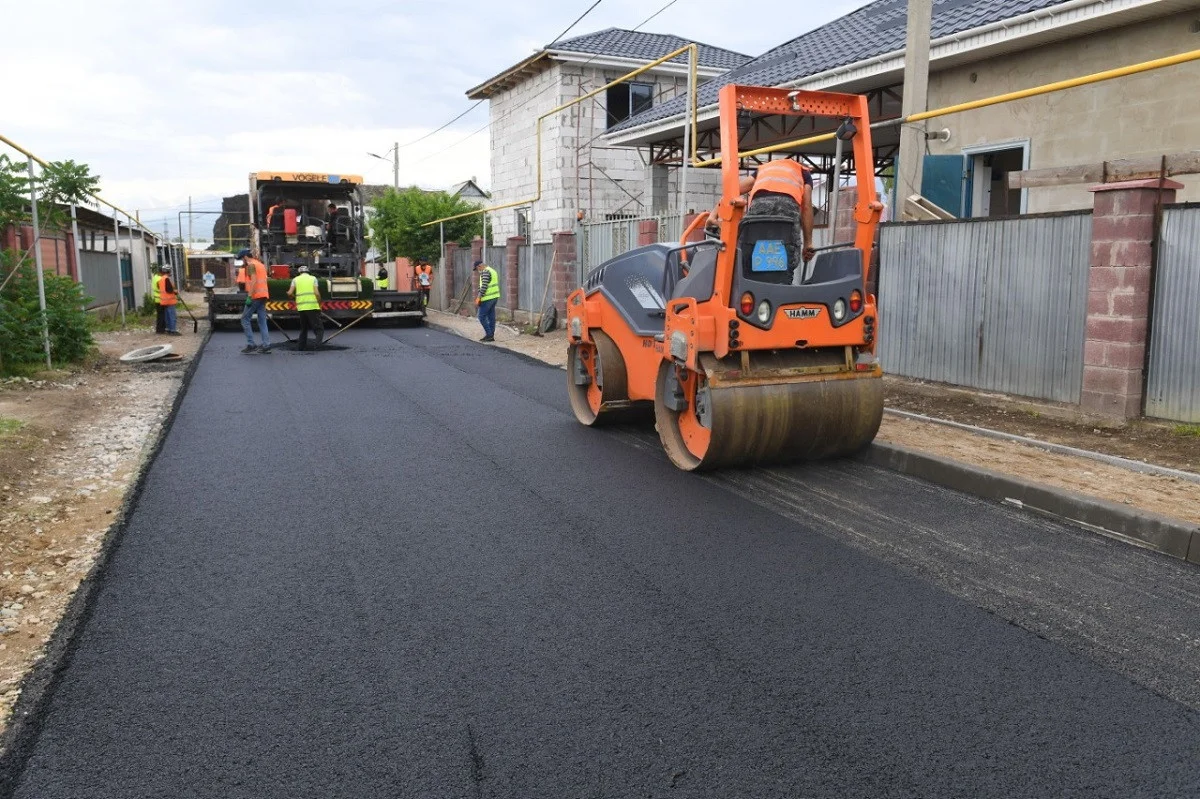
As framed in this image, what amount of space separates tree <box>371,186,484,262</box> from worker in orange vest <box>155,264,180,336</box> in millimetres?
14388

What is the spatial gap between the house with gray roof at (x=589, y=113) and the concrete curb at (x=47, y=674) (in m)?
23.0

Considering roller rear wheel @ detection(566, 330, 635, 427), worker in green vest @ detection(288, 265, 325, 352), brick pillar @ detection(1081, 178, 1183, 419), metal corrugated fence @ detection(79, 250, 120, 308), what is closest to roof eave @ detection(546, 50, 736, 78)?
metal corrugated fence @ detection(79, 250, 120, 308)

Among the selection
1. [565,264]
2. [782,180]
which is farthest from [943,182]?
[565,264]

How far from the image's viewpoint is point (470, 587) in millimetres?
4473

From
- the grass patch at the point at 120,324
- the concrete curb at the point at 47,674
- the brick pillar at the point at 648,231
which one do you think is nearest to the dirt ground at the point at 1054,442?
the concrete curb at the point at 47,674

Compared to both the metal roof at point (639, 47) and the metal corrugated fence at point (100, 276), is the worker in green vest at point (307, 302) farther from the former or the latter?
the metal roof at point (639, 47)

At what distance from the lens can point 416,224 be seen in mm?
33750

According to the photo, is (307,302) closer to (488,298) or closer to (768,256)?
(488,298)

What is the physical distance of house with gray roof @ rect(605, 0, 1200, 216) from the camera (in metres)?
10.5

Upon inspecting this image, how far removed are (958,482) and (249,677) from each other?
4.52 m

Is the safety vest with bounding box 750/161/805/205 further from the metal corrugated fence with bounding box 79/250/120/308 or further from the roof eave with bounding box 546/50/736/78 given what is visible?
the roof eave with bounding box 546/50/736/78

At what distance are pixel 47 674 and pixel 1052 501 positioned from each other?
510 centimetres

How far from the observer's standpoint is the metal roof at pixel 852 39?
12.1 metres

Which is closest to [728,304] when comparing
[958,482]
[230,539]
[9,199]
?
[958,482]
